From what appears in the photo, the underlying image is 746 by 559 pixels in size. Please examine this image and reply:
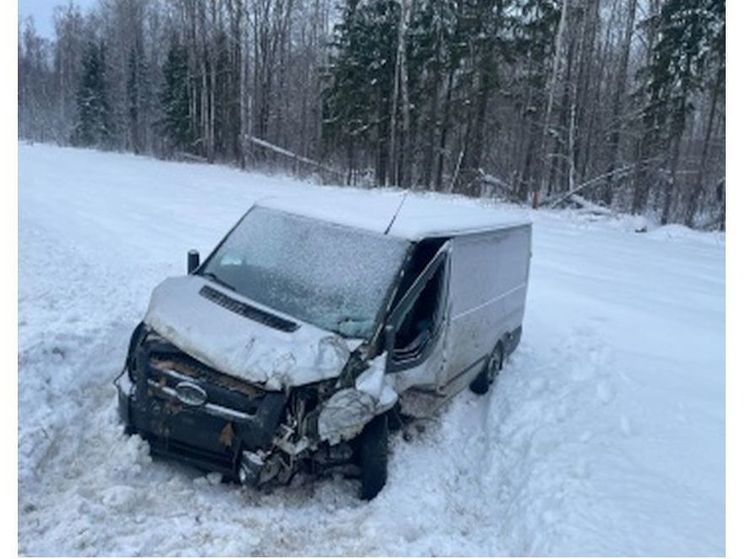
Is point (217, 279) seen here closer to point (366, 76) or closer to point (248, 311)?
point (248, 311)

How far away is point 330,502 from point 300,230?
7.25 feet

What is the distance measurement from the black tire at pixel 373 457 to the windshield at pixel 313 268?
654 mm

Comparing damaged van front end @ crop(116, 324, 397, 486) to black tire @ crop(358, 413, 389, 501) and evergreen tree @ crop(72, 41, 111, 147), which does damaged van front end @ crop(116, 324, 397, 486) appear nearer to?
black tire @ crop(358, 413, 389, 501)

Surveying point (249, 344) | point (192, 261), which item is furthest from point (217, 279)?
point (249, 344)

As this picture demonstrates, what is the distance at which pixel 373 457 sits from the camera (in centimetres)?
461

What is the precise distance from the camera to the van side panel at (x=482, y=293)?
18.5 feet

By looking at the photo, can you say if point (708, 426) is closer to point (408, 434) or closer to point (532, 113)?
point (408, 434)

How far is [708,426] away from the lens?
6.34m

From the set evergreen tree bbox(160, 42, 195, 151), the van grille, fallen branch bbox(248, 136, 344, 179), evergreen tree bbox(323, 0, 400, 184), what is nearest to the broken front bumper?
the van grille

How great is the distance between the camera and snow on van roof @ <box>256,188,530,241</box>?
5430 millimetres

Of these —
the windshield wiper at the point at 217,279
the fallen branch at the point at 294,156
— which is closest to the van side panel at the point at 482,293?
the windshield wiper at the point at 217,279

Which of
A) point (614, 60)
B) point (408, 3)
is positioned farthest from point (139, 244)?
point (614, 60)

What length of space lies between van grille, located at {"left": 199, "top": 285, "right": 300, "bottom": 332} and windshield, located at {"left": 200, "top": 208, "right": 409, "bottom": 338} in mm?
183

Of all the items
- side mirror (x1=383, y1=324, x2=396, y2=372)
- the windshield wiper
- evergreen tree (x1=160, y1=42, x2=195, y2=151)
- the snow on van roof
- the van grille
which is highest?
evergreen tree (x1=160, y1=42, x2=195, y2=151)
